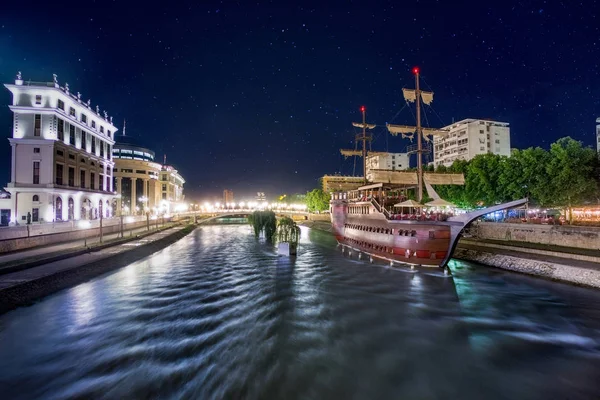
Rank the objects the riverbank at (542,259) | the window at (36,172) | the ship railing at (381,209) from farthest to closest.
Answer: the window at (36,172), the ship railing at (381,209), the riverbank at (542,259)

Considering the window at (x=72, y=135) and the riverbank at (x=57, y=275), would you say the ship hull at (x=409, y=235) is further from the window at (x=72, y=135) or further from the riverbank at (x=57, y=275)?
the window at (x=72, y=135)

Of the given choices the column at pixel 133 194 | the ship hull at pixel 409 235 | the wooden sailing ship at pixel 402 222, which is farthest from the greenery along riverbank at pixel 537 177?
the column at pixel 133 194

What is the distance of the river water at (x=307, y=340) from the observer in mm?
10195

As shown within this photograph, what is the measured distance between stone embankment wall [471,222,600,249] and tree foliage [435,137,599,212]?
24.1 feet

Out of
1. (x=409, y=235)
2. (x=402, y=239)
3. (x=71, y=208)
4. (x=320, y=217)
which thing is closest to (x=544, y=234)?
(x=409, y=235)

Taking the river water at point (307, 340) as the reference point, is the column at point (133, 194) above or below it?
above

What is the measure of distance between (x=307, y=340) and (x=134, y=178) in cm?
11474

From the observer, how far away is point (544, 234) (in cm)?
2986

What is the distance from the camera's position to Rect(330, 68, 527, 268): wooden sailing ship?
25.3 m

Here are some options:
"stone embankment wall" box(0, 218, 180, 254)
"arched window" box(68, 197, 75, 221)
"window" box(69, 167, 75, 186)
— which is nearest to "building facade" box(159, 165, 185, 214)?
"arched window" box(68, 197, 75, 221)

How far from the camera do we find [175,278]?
2530 cm

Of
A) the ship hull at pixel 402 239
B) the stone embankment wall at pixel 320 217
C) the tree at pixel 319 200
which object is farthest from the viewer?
the tree at pixel 319 200

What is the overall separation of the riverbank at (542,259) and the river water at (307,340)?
1.32 meters

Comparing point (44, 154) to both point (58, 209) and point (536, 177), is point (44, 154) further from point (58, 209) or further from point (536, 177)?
point (536, 177)
